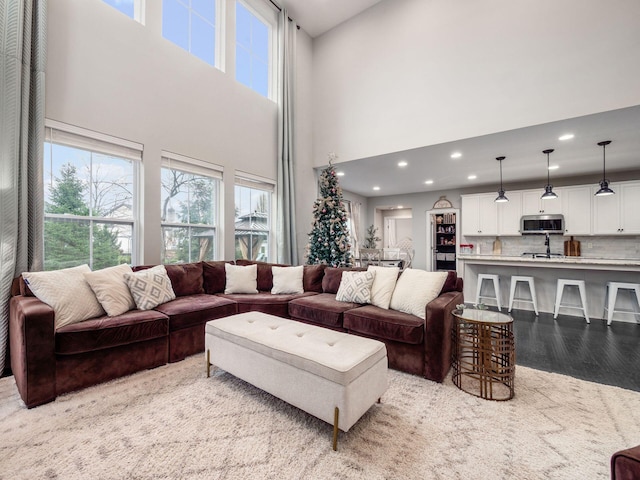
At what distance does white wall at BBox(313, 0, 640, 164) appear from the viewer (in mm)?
3158

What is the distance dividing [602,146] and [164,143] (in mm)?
6183

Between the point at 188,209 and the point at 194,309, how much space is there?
5.48ft

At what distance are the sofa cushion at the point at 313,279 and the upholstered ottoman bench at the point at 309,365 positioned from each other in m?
1.65

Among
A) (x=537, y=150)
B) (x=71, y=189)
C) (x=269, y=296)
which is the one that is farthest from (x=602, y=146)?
(x=71, y=189)

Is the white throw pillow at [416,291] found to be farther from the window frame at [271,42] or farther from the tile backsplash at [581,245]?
the tile backsplash at [581,245]

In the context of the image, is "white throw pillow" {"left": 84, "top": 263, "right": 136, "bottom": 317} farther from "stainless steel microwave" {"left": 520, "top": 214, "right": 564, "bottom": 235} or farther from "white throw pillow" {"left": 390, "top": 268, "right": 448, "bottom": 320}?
"stainless steel microwave" {"left": 520, "top": 214, "right": 564, "bottom": 235}

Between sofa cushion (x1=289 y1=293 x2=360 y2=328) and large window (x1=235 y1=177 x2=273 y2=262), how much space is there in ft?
5.72

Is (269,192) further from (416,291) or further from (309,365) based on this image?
(309,365)

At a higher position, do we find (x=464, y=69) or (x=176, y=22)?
(x=176, y=22)

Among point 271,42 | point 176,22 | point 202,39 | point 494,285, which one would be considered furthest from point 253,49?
point 494,285

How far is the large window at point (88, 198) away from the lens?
110 inches

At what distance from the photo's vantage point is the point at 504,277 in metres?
5.29

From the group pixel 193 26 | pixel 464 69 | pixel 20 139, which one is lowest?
pixel 20 139

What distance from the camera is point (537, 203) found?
598 cm
